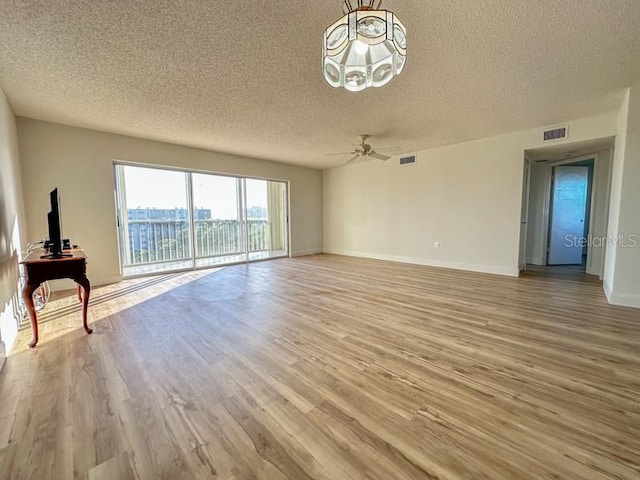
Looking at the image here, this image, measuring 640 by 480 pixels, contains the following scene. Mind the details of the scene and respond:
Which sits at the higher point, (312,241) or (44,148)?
(44,148)

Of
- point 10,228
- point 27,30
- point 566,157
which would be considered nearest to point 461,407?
point 27,30

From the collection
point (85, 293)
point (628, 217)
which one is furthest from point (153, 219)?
point (628, 217)

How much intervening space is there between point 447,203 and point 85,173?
6442 millimetres

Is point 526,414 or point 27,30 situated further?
point 27,30

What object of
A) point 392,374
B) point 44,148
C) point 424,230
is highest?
point 44,148

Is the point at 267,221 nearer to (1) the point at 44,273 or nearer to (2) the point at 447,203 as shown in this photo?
(2) the point at 447,203

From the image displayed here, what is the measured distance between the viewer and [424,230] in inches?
232

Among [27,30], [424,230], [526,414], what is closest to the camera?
[526,414]

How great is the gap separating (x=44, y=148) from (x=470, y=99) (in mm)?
5870

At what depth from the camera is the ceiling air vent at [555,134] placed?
4.15m

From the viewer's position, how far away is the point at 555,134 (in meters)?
4.24

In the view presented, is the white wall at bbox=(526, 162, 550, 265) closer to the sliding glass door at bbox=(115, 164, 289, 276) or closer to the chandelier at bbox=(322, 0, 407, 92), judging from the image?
the chandelier at bbox=(322, 0, 407, 92)

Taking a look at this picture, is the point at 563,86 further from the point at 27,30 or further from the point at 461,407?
the point at 27,30

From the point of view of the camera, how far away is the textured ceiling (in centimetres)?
188
